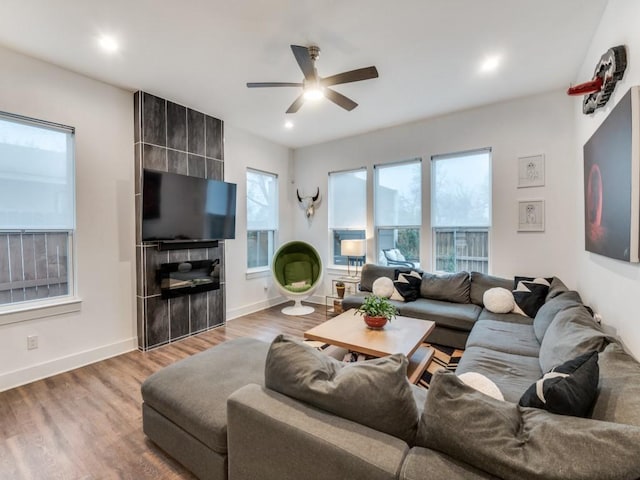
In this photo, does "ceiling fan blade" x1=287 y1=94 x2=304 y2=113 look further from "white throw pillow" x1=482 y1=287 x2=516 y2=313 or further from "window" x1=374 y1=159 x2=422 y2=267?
"white throw pillow" x1=482 y1=287 x2=516 y2=313

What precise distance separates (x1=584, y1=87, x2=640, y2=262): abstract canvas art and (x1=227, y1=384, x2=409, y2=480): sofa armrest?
1.61m

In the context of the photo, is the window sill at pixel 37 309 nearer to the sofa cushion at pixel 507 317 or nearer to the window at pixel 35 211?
the window at pixel 35 211

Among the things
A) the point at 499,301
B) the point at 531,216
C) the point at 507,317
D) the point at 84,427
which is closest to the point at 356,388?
the point at 84,427

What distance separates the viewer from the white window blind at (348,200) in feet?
16.5

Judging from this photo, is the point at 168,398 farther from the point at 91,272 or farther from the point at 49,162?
the point at 49,162

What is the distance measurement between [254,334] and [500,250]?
3.36m

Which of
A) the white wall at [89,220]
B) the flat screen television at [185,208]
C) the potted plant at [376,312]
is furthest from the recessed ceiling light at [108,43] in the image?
the potted plant at [376,312]

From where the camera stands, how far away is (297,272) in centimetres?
519

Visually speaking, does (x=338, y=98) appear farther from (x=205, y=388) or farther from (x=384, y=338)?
(x=205, y=388)

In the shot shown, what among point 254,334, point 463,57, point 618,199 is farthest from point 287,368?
point 463,57

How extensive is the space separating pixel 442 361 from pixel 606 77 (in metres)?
2.59

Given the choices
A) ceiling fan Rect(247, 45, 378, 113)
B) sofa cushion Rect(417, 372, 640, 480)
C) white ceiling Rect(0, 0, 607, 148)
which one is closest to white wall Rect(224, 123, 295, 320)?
white ceiling Rect(0, 0, 607, 148)

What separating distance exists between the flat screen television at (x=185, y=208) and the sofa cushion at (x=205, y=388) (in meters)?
1.91

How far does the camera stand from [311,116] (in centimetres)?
416
